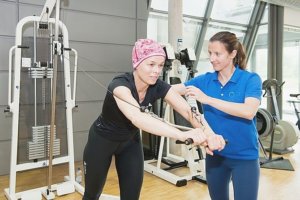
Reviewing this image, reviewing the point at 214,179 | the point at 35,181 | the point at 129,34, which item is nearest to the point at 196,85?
the point at 214,179

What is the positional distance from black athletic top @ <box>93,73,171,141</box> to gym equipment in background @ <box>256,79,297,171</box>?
10.2 ft

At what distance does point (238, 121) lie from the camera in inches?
63.9

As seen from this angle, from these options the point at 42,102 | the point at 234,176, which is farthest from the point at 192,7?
the point at 234,176

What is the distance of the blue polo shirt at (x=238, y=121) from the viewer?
5.20ft

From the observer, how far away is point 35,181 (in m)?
3.57

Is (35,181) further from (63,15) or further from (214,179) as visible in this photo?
(214,179)

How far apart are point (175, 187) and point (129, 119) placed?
87.9 inches

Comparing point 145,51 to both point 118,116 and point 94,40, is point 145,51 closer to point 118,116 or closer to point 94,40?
point 118,116

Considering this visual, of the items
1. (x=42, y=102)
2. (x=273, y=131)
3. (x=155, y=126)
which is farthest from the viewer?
(x=273, y=131)

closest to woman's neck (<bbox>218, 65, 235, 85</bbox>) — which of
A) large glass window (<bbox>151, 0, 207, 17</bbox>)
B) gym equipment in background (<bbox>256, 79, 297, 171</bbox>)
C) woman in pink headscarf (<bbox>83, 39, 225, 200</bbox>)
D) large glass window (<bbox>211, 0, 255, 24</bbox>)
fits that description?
woman in pink headscarf (<bbox>83, 39, 225, 200</bbox>)

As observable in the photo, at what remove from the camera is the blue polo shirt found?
1.59 meters

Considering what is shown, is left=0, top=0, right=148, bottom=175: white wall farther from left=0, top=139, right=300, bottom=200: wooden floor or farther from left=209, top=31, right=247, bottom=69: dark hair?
left=209, top=31, right=247, bottom=69: dark hair

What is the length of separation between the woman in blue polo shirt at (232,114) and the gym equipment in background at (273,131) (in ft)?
9.48

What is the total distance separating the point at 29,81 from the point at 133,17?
2096 millimetres
